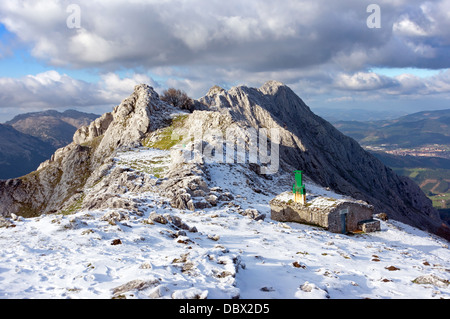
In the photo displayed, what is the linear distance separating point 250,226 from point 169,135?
39.3 meters

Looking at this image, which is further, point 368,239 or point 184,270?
point 368,239

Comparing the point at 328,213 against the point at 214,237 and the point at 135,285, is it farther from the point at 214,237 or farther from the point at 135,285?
the point at 135,285

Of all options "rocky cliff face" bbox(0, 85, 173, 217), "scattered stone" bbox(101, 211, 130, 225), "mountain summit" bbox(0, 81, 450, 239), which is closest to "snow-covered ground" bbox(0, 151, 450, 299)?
"scattered stone" bbox(101, 211, 130, 225)

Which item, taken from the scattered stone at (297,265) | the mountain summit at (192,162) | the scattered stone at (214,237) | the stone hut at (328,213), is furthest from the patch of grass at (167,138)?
the scattered stone at (297,265)

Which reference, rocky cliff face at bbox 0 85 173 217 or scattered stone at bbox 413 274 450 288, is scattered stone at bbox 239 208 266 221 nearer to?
scattered stone at bbox 413 274 450 288

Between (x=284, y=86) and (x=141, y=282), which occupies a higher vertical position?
(x=284, y=86)

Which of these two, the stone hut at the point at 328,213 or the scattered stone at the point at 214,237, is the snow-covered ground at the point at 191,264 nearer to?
the scattered stone at the point at 214,237

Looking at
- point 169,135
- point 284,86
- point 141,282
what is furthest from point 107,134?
point 284,86

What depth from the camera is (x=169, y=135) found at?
57281 mm

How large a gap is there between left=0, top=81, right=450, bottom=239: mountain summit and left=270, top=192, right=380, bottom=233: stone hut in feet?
24.5

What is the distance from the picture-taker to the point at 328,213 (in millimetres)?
24969

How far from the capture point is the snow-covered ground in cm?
931
